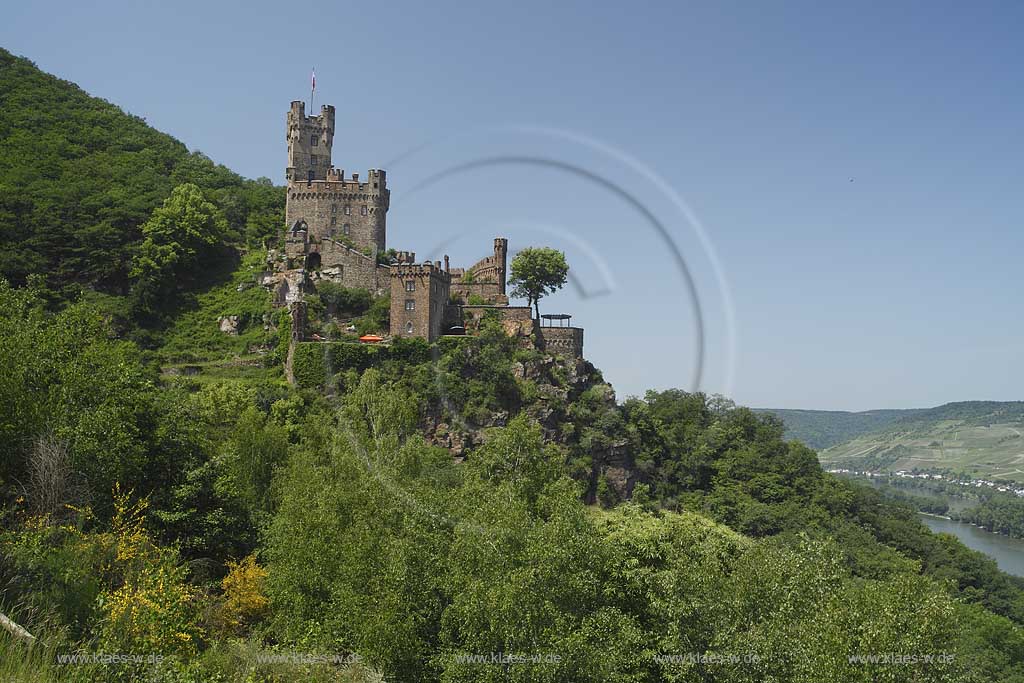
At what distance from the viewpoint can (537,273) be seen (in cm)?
6228

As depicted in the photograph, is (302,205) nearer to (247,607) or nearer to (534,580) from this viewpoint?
(247,607)

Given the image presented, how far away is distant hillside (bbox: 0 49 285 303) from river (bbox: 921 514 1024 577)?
325 feet

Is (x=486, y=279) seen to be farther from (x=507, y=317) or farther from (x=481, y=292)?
(x=507, y=317)

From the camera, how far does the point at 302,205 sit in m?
60.7

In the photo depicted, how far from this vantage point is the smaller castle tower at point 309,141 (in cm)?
6500

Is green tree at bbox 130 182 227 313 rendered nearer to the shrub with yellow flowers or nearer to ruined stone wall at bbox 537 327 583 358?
ruined stone wall at bbox 537 327 583 358

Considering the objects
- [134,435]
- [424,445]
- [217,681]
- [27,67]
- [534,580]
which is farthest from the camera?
[27,67]

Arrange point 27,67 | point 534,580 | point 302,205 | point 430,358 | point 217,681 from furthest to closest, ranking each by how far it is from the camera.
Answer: point 27,67, point 302,205, point 430,358, point 534,580, point 217,681

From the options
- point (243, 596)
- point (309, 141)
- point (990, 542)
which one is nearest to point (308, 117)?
point (309, 141)

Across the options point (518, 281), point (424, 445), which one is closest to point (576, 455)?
point (424, 445)

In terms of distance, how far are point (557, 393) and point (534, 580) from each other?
35117 mm

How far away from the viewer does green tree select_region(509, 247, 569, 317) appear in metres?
62.3

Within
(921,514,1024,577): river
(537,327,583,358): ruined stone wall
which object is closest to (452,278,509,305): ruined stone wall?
(537,327,583,358): ruined stone wall

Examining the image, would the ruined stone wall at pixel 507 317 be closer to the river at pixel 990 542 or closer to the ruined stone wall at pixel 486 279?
the ruined stone wall at pixel 486 279
